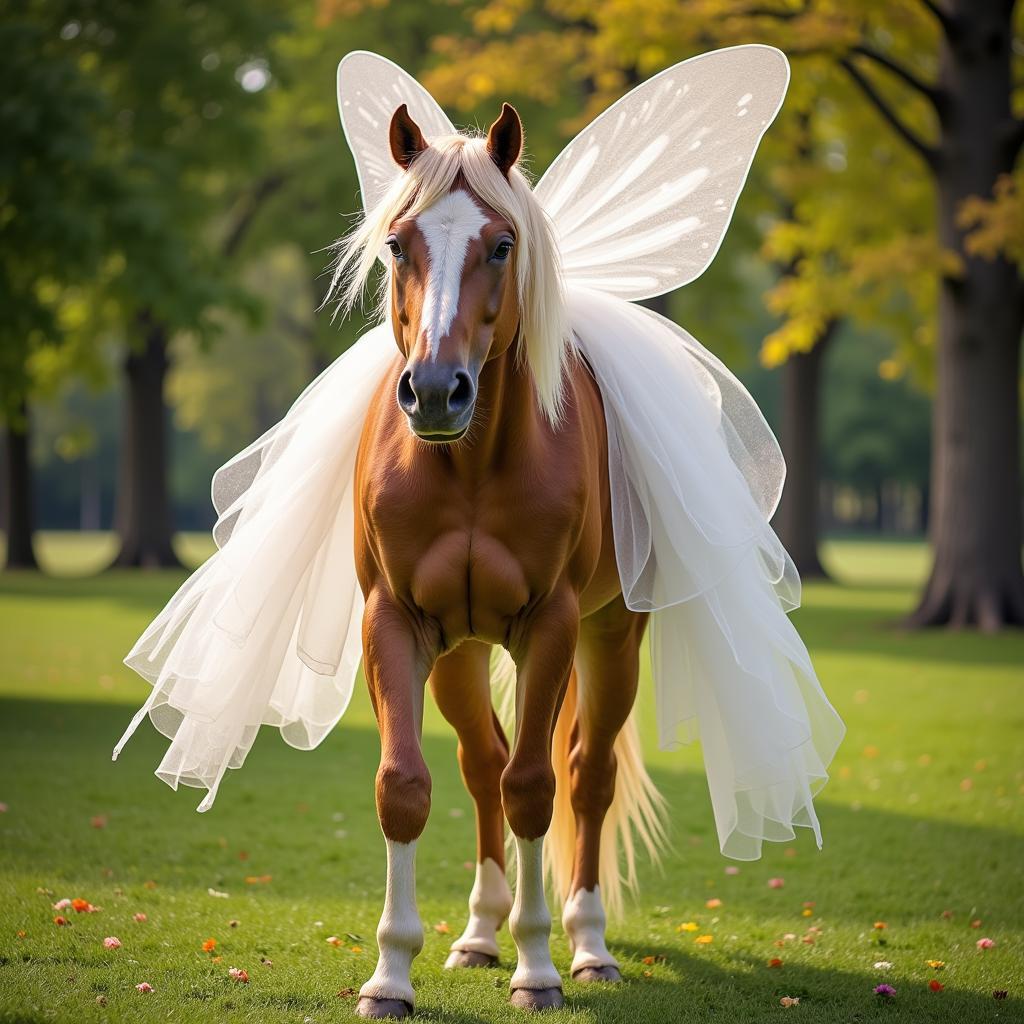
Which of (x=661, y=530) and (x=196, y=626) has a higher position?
(x=661, y=530)

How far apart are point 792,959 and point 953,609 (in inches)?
510

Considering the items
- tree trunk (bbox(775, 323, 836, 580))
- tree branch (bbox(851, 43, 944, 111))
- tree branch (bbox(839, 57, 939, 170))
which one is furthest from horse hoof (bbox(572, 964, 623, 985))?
tree trunk (bbox(775, 323, 836, 580))

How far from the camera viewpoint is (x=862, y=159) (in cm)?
2180

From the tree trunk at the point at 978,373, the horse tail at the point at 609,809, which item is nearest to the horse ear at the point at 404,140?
the horse tail at the point at 609,809

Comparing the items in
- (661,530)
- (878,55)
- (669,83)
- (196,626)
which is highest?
(878,55)

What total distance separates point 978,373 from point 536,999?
14.6 m

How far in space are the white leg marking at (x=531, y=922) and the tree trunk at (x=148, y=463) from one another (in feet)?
86.0

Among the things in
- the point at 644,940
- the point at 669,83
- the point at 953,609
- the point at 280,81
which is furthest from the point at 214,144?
the point at 644,940

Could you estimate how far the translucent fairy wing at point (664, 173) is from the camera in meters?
5.81

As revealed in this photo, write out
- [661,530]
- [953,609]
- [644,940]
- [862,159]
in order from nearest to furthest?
[661,530] < [644,940] < [953,609] < [862,159]

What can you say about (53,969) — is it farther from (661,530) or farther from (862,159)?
(862,159)

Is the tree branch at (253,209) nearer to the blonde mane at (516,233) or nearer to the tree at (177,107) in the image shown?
the tree at (177,107)

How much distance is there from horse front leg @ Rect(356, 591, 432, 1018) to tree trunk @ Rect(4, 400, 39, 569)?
27.6m

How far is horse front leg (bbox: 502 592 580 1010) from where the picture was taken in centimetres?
441
